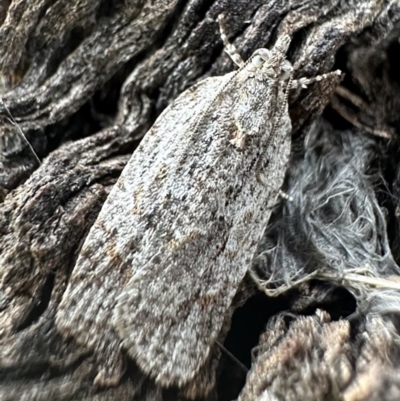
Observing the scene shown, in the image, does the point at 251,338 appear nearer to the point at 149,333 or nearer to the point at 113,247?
the point at 149,333

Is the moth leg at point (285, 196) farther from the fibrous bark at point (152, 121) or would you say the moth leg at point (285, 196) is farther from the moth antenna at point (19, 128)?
the moth antenna at point (19, 128)

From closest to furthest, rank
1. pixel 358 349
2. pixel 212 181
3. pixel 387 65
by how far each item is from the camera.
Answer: pixel 358 349 < pixel 212 181 < pixel 387 65

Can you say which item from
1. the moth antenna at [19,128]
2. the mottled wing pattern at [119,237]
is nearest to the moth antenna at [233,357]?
the mottled wing pattern at [119,237]

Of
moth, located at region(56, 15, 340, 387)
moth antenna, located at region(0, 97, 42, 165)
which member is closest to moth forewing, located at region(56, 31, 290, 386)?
moth, located at region(56, 15, 340, 387)

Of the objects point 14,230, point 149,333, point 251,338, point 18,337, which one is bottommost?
point 251,338

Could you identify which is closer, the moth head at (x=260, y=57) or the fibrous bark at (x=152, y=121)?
the fibrous bark at (x=152, y=121)

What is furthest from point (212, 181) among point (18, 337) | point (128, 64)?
point (18, 337)

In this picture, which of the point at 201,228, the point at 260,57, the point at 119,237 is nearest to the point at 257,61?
the point at 260,57
